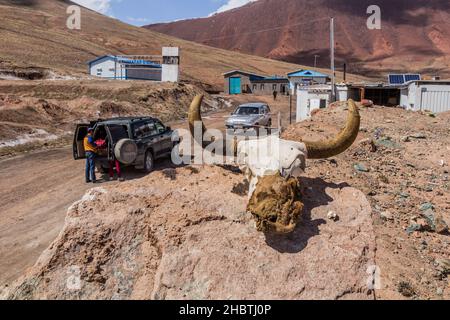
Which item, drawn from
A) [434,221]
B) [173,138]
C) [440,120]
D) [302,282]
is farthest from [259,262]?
[440,120]

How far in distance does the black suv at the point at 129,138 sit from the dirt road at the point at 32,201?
33.8 inches

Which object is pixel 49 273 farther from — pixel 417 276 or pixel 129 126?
pixel 129 126

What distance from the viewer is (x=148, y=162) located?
1587 centimetres

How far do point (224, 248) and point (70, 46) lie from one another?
283ft

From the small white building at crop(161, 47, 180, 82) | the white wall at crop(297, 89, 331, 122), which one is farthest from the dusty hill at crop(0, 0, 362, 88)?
the white wall at crop(297, 89, 331, 122)

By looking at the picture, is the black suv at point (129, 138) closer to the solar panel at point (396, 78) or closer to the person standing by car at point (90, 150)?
the person standing by car at point (90, 150)

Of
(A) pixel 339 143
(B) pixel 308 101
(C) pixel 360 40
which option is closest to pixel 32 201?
(A) pixel 339 143

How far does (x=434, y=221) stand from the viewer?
869cm

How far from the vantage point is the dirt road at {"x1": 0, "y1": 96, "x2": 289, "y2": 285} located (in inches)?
379

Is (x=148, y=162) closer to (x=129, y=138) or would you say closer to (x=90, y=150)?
(x=129, y=138)

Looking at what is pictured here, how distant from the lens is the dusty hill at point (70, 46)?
63350 millimetres

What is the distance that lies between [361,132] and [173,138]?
8558 mm
